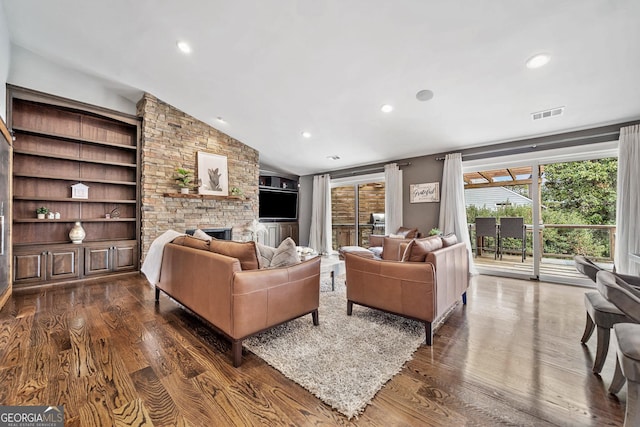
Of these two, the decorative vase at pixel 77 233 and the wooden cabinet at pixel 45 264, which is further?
the decorative vase at pixel 77 233

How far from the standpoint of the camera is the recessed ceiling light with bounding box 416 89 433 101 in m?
3.39

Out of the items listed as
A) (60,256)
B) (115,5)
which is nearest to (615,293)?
(115,5)

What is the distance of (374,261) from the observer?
2418 mm

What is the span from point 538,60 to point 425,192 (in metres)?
2.89

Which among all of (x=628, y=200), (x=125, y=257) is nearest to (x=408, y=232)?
(x=628, y=200)

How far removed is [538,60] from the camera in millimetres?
2658

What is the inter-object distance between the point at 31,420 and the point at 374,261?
7.78 ft

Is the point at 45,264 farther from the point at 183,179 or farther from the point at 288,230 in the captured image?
the point at 288,230

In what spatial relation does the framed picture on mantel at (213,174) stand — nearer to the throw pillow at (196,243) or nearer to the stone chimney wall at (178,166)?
the stone chimney wall at (178,166)

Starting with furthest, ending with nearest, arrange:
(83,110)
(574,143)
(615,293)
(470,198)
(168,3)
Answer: (470,198), (83,110), (574,143), (168,3), (615,293)

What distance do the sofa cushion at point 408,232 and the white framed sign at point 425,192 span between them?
0.70m

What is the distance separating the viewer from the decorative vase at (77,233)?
4043mm

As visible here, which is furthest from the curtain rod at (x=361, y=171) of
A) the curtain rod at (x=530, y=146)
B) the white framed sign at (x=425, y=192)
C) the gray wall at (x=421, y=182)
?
the curtain rod at (x=530, y=146)

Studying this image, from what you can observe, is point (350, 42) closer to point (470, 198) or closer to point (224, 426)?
point (224, 426)
